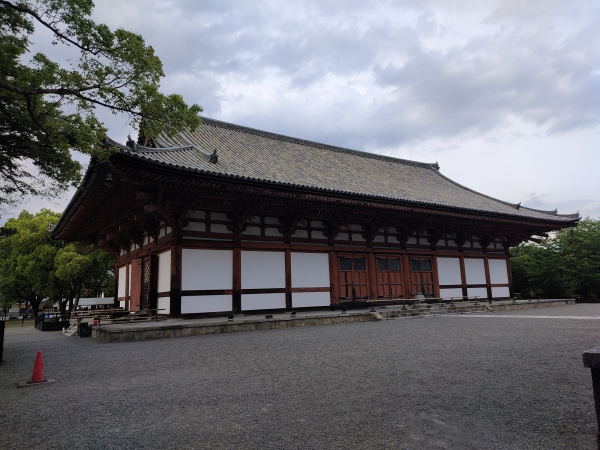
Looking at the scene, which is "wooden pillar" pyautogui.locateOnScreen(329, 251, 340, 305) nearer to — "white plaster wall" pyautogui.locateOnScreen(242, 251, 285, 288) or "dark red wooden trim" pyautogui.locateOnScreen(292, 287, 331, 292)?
"dark red wooden trim" pyautogui.locateOnScreen(292, 287, 331, 292)

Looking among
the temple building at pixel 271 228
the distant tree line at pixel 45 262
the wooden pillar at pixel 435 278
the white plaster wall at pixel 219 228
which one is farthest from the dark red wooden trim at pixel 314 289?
the distant tree line at pixel 45 262

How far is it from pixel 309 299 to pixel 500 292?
460 inches

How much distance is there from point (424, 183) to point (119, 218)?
16.2m

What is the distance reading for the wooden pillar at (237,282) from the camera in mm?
12211

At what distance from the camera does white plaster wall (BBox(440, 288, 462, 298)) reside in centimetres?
1730

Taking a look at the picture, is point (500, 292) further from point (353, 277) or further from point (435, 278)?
point (353, 277)

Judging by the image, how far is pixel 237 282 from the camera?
12.3 m

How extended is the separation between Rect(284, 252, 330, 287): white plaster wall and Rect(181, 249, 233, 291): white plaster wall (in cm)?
254

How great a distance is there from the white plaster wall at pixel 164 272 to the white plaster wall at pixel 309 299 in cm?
441

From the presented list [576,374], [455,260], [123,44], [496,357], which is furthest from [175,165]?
[455,260]

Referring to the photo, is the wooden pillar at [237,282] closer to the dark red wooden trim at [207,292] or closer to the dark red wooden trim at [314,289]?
the dark red wooden trim at [207,292]

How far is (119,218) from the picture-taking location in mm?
15430

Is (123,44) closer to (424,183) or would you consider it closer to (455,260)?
(455,260)

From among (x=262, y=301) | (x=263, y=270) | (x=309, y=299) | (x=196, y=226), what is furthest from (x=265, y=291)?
(x=196, y=226)
